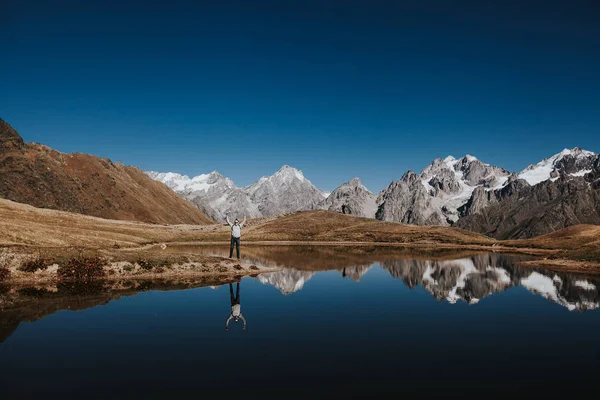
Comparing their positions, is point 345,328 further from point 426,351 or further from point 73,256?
point 73,256

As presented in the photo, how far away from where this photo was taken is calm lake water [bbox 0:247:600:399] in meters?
16.4

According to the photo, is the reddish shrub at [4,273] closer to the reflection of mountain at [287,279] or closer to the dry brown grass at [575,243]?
the reflection of mountain at [287,279]

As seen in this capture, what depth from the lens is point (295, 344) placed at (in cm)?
2164

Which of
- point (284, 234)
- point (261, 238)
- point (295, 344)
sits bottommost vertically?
point (295, 344)

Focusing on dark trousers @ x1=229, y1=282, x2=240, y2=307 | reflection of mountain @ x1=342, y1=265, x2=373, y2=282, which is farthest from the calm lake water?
reflection of mountain @ x1=342, y1=265, x2=373, y2=282

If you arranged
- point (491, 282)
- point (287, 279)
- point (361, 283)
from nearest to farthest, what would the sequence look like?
point (361, 283) → point (287, 279) → point (491, 282)

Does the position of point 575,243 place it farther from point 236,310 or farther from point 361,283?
point 236,310

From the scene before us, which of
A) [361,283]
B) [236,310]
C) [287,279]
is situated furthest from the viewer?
[287,279]

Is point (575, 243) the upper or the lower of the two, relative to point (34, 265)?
upper

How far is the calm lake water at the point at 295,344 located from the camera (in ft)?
53.7

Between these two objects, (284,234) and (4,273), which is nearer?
(4,273)

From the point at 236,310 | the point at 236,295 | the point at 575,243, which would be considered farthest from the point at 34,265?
the point at 575,243

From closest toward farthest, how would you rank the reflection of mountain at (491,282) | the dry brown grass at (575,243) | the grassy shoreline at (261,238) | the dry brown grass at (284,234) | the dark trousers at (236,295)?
1. the dark trousers at (236,295)
2. the reflection of mountain at (491,282)
3. the grassy shoreline at (261,238)
4. the dry brown grass at (284,234)
5. the dry brown grass at (575,243)

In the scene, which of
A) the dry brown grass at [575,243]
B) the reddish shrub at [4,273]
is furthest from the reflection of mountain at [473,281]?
the reddish shrub at [4,273]
